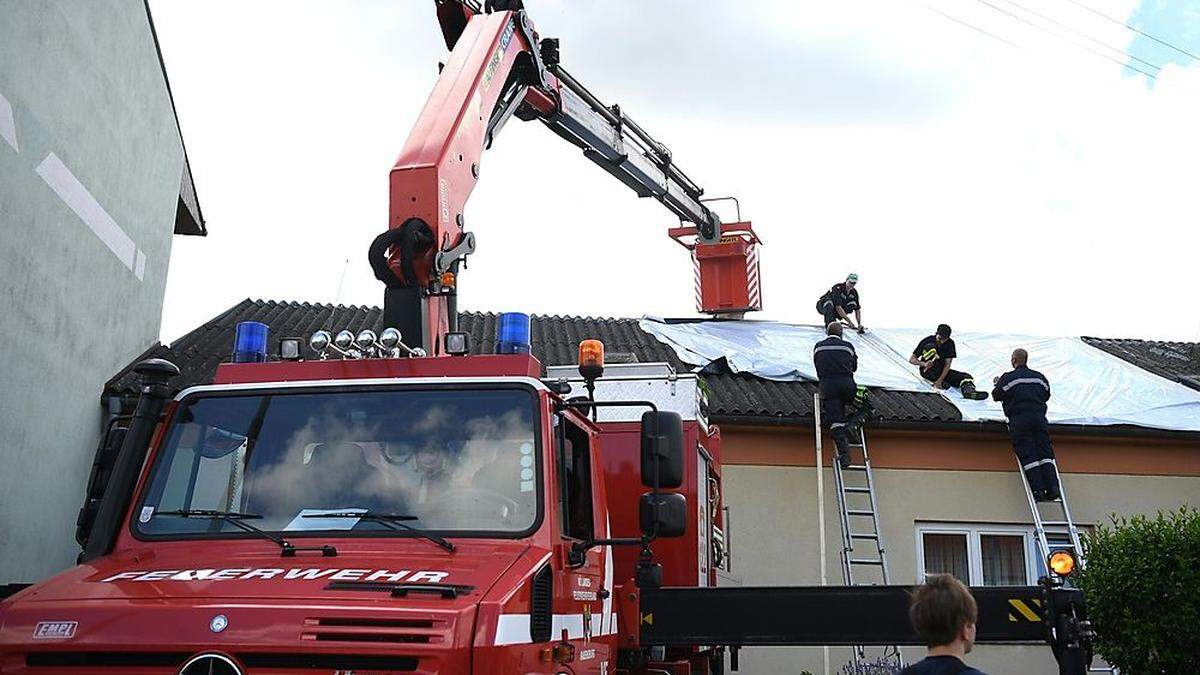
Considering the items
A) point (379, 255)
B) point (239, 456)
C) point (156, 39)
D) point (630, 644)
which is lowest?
point (630, 644)

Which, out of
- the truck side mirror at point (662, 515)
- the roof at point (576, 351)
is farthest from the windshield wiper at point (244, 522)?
the roof at point (576, 351)

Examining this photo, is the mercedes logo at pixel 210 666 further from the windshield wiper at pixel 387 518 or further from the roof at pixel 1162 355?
the roof at pixel 1162 355

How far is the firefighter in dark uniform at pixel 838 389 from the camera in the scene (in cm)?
1157

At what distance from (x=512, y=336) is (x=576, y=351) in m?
8.70

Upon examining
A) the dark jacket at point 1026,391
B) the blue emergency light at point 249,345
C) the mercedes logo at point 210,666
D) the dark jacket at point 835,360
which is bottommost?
→ the mercedes logo at point 210,666

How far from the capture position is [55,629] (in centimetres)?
359

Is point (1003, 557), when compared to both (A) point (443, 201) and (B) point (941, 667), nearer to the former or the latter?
(A) point (443, 201)

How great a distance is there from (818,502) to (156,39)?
9284 millimetres

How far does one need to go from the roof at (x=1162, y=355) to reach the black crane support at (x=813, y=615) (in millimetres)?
10569

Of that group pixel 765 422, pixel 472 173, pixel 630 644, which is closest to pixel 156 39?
pixel 472 173

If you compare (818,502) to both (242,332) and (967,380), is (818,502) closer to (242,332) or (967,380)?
(967,380)

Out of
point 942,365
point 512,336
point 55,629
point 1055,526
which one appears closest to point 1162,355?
point 942,365

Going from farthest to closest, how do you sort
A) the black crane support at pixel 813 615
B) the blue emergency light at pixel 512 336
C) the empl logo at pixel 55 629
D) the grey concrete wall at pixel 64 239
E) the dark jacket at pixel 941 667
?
the grey concrete wall at pixel 64 239 → the blue emergency light at pixel 512 336 → the black crane support at pixel 813 615 → the empl logo at pixel 55 629 → the dark jacket at pixel 941 667

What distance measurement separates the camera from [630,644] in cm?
555
